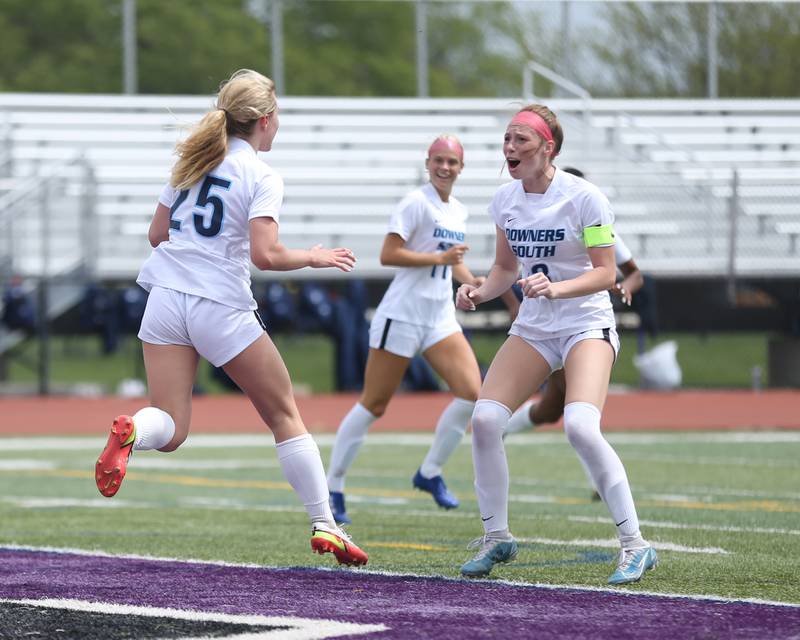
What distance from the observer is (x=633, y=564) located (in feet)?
19.2

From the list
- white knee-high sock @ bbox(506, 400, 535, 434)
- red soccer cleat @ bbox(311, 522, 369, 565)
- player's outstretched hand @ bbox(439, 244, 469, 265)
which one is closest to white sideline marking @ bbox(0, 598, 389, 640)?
red soccer cleat @ bbox(311, 522, 369, 565)

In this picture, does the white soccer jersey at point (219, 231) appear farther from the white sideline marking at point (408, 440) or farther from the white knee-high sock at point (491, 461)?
the white sideline marking at point (408, 440)

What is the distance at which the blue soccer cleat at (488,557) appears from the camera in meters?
6.12

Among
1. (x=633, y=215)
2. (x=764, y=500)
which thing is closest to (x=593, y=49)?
(x=633, y=215)

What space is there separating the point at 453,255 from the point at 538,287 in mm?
2684

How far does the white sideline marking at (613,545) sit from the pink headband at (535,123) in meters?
2.00

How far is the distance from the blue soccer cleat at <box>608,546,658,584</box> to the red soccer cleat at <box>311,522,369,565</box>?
983 millimetres

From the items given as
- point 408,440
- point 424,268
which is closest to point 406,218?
point 424,268

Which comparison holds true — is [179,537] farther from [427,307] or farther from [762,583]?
[762,583]

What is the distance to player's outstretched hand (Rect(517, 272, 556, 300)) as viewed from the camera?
19.4ft

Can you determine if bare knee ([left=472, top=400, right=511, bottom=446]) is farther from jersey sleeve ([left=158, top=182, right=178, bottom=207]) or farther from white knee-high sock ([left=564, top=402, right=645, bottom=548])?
jersey sleeve ([left=158, top=182, right=178, bottom=207])

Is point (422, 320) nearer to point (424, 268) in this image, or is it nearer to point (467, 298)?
point (424, 268)

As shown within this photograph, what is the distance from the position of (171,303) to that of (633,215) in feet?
56.9

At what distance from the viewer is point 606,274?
6.09 meters
